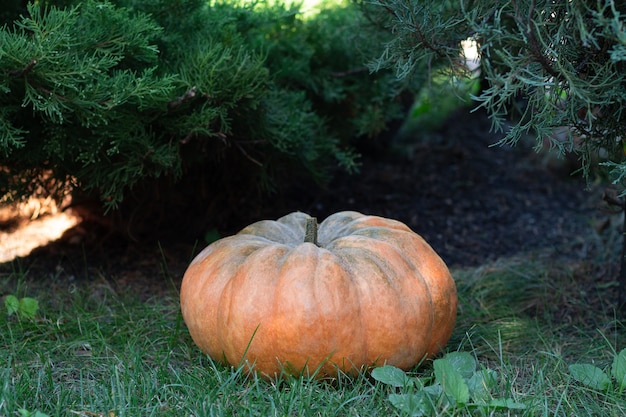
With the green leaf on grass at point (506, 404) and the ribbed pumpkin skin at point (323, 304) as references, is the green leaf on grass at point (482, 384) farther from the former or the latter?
the ribbed pumpkin skin at point (323, 304)

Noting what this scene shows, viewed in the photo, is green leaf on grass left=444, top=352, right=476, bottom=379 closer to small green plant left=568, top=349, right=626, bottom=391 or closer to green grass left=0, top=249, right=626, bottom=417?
green grass left=0, top=249, right=626, bottom=417

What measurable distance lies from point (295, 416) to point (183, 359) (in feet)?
2.11

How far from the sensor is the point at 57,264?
130 inches

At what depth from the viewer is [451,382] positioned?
1926mm

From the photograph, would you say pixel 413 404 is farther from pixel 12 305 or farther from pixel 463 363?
pixel 12 305

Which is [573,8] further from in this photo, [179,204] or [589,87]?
[179,204]

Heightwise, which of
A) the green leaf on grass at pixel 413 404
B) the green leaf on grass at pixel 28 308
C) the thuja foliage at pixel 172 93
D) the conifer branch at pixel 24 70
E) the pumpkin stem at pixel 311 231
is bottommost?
the green leaf on grass at pixel 413 404

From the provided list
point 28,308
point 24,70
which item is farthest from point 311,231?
point 28,308

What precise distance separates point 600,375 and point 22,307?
2.04m

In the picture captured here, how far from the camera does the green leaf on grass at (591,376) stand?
2066 mm

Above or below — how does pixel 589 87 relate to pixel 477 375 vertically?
above

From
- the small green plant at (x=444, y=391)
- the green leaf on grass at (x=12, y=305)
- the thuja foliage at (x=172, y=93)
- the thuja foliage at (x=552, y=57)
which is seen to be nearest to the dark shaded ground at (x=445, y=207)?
the thuja foliage at (x=172, y=93)

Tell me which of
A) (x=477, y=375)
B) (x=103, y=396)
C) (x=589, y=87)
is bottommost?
(x=477, y=375)

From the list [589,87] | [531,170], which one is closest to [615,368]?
[589,87]
